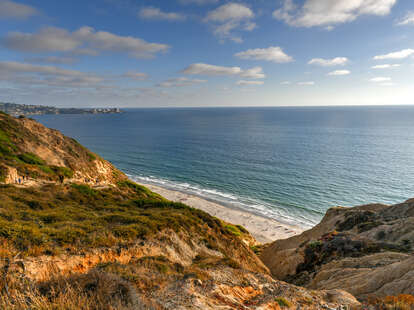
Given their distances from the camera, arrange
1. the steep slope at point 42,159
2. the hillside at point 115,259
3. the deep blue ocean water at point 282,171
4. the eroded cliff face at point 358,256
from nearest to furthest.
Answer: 1. the hillside at point 115,259
2. the eroded cliff face at point 358,256
3. the steep slope at point 42,159
4. the deep blue ocean water at point 282,171

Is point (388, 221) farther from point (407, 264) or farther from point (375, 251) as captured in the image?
point (407, 264)

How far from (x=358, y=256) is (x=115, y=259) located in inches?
817

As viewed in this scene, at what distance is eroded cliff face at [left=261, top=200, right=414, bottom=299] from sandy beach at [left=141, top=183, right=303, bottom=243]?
10.2 meters

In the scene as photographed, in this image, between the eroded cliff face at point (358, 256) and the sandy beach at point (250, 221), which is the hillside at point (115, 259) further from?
the sandy beach at point (250, 221)

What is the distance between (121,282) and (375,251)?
22.4m

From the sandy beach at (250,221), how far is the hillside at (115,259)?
68.9ft

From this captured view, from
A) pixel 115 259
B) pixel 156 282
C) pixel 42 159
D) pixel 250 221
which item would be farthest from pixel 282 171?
pixel 156 282

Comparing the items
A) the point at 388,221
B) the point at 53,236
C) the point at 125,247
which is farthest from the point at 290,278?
the point at 53,236

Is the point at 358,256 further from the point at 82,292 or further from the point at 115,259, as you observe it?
the point at 82,292

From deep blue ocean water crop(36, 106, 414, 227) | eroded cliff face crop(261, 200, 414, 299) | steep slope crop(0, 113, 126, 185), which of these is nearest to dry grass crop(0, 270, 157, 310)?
eroded cliff face crop(261, 200, 414, 299)

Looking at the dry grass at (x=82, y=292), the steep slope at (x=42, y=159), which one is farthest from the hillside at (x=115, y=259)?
the steep slope at (x=42, y=159)

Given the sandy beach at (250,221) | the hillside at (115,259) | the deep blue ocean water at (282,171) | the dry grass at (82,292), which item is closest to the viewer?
the dry grass at (82,292)

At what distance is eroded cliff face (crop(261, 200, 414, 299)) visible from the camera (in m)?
12.9

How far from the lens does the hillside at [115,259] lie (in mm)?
6441
